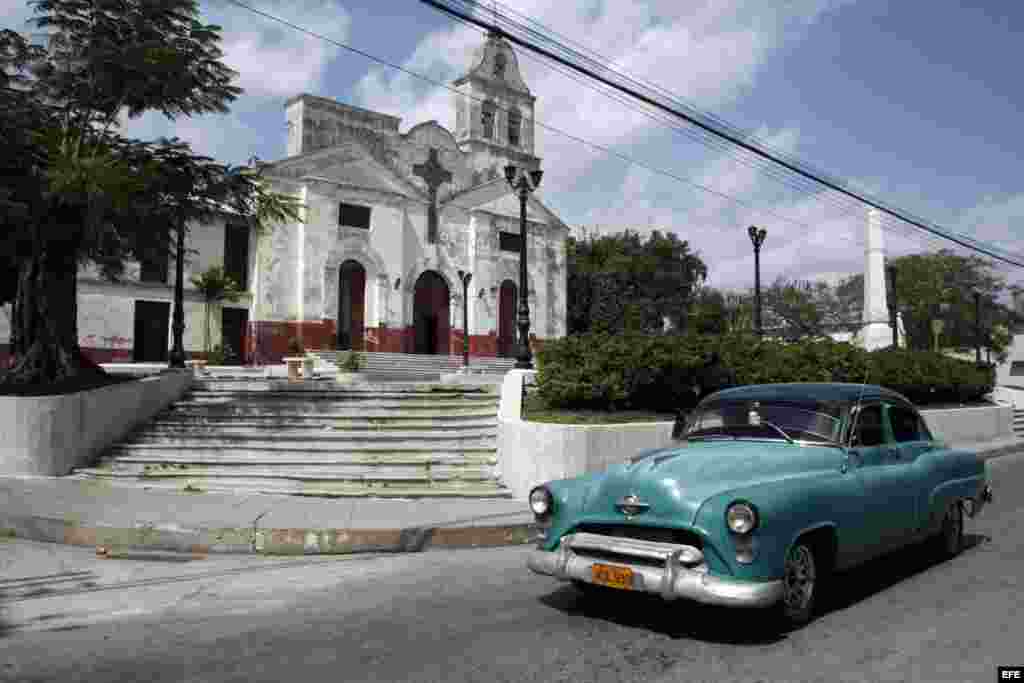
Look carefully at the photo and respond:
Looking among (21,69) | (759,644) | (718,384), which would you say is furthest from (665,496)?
(21,69)

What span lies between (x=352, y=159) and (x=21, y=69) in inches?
833

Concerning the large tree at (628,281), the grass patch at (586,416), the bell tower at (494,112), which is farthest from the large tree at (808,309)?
the grass patch at (586,416)

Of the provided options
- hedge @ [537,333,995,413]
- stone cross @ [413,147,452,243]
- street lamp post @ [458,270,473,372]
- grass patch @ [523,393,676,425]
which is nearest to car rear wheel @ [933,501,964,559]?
hedge @ [537,333,995,413]

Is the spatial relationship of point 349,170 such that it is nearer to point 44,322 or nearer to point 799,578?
point 44,322

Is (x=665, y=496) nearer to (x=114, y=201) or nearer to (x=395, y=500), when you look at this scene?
(x=395, y=500)

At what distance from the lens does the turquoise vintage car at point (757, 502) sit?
15.2 ft

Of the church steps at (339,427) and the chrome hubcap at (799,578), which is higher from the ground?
the church steps at (339,427)

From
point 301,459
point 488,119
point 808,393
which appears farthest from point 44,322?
point 488,119

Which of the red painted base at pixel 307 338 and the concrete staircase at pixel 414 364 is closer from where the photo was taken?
the concrete staircase at pixel 414 364

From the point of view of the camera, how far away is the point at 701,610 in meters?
5.46

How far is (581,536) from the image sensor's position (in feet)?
17.0

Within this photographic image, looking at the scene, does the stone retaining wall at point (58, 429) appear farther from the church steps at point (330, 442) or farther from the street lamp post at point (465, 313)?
the street lamp post at point (465, 313)

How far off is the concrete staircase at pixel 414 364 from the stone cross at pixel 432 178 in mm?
6267

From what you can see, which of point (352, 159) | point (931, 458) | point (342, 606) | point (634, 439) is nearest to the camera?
point (342, 606)
